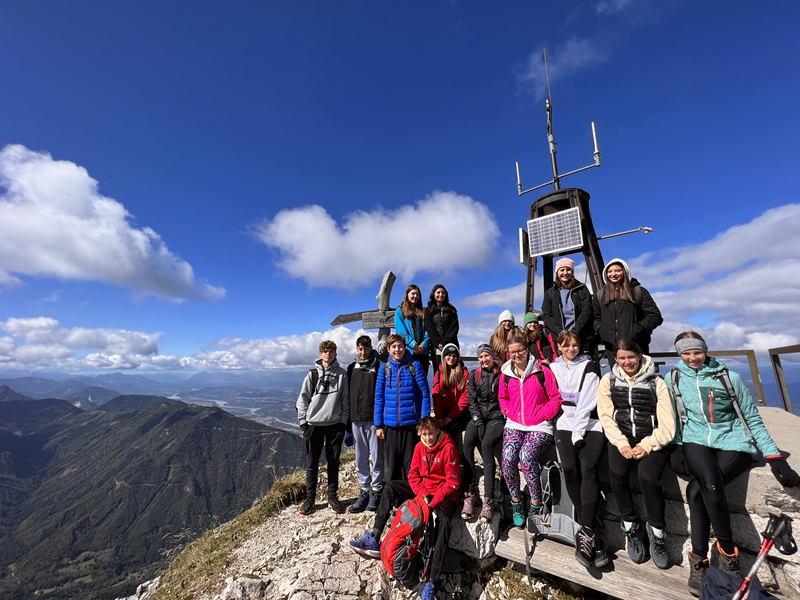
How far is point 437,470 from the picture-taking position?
4398 millimetres

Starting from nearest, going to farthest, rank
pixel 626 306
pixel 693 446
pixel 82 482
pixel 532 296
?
pixel 693 446
pixel 626 306
pixel 532 296
pixel 82 482

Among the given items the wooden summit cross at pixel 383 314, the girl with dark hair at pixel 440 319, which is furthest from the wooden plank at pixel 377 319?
the girl with dark hair at pixel 440 319

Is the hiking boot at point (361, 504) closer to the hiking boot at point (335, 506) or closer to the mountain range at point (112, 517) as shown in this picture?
the hiking boot at point (335, 506)

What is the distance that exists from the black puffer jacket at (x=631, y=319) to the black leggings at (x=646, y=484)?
5.52ft

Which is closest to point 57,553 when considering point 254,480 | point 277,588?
point 254,480

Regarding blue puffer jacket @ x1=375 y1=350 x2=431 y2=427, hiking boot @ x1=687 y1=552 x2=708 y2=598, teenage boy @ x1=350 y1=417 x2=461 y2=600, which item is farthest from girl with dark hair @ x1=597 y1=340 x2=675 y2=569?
blue puffer jacket @ x1=375 y1=350 x2=431 y2=427

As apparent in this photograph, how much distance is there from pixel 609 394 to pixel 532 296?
4854 mm

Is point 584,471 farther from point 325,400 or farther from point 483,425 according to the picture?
point 325,400

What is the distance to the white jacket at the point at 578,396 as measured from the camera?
4.07m

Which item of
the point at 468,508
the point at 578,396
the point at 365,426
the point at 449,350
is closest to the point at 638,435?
the point at 578,396

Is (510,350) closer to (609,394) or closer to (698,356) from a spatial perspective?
(609,394)

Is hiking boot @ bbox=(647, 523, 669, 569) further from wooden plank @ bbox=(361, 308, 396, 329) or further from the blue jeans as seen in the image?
wooden plank @ bbox=(361, 308, 396, 329)

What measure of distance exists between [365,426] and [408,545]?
76.7 inches

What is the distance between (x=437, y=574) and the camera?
12.8 feet
